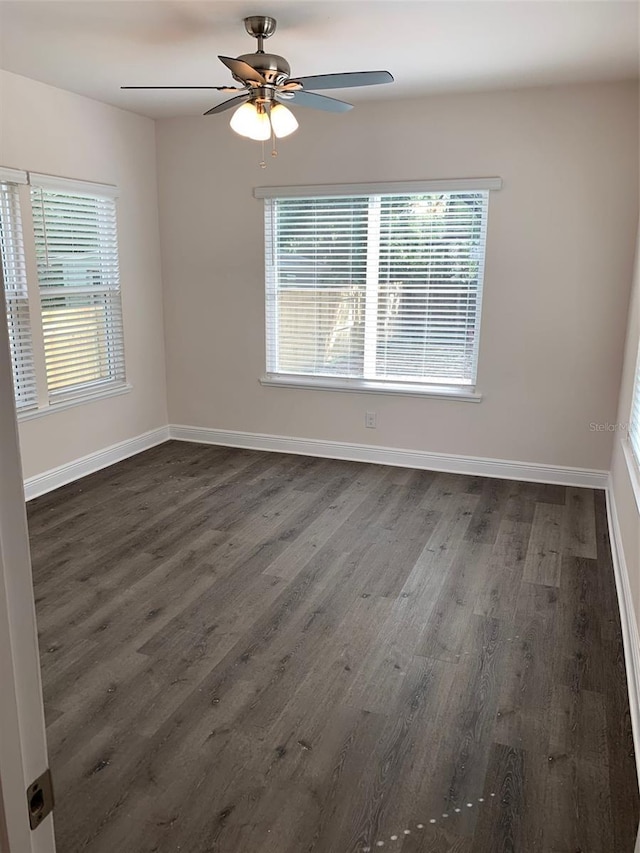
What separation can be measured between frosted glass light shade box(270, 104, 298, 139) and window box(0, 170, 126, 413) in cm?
175

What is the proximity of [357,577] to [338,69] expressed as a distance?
2843 mm

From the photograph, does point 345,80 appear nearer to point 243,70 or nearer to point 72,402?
point 243,70

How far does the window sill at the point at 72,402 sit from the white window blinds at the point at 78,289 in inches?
1.6

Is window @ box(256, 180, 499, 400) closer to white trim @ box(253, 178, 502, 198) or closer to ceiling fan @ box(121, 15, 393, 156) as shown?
white trim @ box(253, 178, 502, 198)

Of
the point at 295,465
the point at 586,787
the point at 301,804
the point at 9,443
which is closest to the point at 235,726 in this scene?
the point at 301,804

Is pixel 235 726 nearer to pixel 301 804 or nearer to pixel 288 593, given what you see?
pixel 301 804

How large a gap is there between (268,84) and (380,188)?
69.4 inches

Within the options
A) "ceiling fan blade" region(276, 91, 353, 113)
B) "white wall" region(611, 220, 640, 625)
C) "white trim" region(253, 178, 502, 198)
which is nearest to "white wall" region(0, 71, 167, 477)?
"white trim" region(253, 178, 502, 198)

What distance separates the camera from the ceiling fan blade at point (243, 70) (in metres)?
2.59

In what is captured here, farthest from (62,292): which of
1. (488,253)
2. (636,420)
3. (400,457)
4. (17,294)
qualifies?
(636,420)

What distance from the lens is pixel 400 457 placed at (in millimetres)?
4902

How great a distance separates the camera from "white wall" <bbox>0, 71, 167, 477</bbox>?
3.87 metres

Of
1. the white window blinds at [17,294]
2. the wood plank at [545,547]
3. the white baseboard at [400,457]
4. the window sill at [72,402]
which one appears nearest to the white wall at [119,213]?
the window sill at [72,402]

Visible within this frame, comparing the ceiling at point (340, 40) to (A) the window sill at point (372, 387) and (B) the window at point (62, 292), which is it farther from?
(A) the window sill at point (372, 387)
